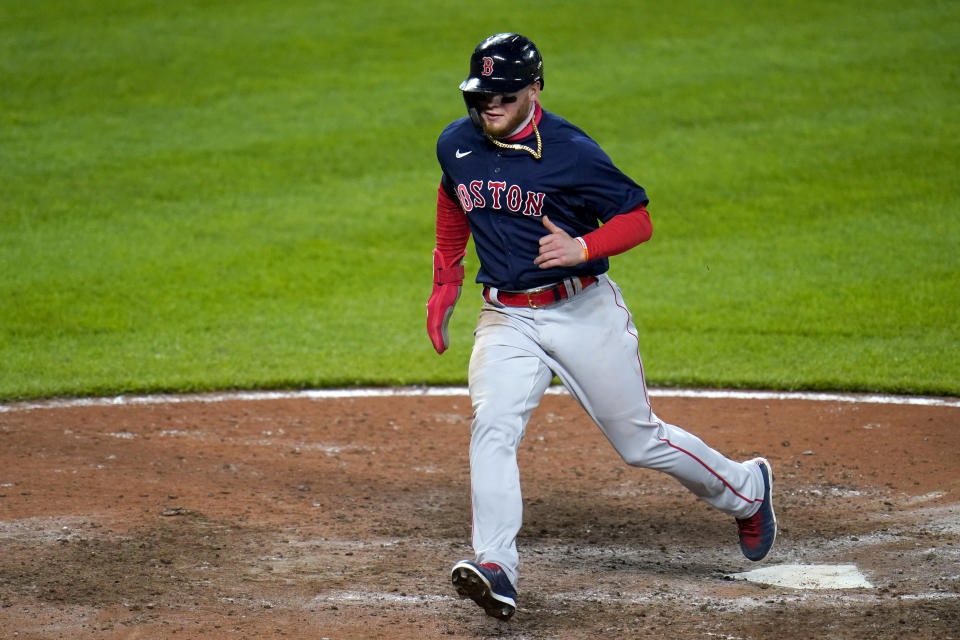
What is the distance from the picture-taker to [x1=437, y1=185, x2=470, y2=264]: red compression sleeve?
4.49m

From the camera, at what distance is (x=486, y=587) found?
358cm

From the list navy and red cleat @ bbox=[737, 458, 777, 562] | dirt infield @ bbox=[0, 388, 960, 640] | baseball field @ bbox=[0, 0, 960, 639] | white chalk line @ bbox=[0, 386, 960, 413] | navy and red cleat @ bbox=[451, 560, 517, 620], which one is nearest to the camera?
navy and red cleat @ bbox=[451, 560, 517, 620]

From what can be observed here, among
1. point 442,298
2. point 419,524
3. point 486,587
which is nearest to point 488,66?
point 442,298

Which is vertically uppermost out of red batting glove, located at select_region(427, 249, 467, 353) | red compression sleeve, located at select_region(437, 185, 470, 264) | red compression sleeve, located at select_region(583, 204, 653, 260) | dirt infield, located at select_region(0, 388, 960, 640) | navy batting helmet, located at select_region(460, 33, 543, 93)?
navy batting helmet, located at select_region(460, 33, 543, 93)

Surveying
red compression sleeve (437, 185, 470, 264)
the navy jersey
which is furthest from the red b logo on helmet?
red compression sleeve (437, 185, 470, 264)

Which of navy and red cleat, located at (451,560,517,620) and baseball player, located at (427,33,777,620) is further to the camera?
baseball player, located at (427,33,777,620)

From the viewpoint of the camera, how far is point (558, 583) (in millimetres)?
4188

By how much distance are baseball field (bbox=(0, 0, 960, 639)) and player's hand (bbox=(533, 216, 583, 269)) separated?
1180 mm

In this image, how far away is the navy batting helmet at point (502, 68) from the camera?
4039mm

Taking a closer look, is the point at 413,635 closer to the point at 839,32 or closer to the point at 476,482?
the point at 476,482

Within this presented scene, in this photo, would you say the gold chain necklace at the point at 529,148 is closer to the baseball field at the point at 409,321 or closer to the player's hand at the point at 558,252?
the player's hand at the point at 558,252

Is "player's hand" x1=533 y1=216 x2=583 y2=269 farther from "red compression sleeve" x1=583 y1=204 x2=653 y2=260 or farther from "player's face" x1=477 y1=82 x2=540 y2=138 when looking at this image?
"player's face" x1=477 y1=82 x2=540 y2=138

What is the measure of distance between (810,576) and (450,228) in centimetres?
189

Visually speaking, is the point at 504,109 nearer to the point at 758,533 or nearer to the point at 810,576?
the point at 758,533
